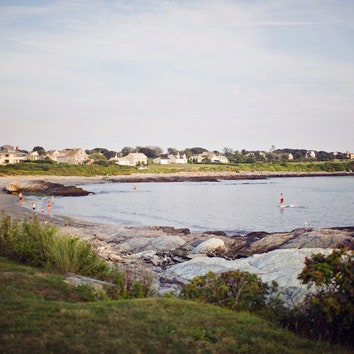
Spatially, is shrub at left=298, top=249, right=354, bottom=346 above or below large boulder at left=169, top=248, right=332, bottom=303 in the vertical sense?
above

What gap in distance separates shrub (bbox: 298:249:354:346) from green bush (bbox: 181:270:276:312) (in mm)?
998

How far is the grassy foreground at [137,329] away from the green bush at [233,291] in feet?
1.60

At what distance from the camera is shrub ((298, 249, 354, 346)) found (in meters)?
6.26

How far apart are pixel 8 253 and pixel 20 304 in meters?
4.83

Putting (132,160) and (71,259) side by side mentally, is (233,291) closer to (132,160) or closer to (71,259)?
(71,259)

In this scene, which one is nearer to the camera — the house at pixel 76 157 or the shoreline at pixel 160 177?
the shoreline at pixel 160 177

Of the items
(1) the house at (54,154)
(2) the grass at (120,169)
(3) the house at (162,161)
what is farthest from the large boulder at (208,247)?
(3) the house at (162,161)

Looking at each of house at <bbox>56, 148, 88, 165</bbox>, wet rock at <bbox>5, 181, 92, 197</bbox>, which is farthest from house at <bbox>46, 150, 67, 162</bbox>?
wet rock at <bbox>5, 181, 92, 197</bbox>

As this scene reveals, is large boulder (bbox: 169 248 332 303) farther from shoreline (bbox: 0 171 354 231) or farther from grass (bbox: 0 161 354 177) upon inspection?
grass (bbox: 0 161 354 177)

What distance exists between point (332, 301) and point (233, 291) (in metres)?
2.08

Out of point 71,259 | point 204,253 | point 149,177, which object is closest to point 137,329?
point 71,259

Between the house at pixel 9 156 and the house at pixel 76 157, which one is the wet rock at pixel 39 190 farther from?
the house at pixel 76 157

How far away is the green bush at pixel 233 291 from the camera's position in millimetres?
7531

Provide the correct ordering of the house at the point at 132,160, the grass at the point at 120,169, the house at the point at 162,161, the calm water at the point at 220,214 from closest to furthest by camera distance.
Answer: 1. the calm water at the point at 220,214
2. the grass at the point at 120,169
3. the house at the point at 132,160
4. the house at the point at 162,161
